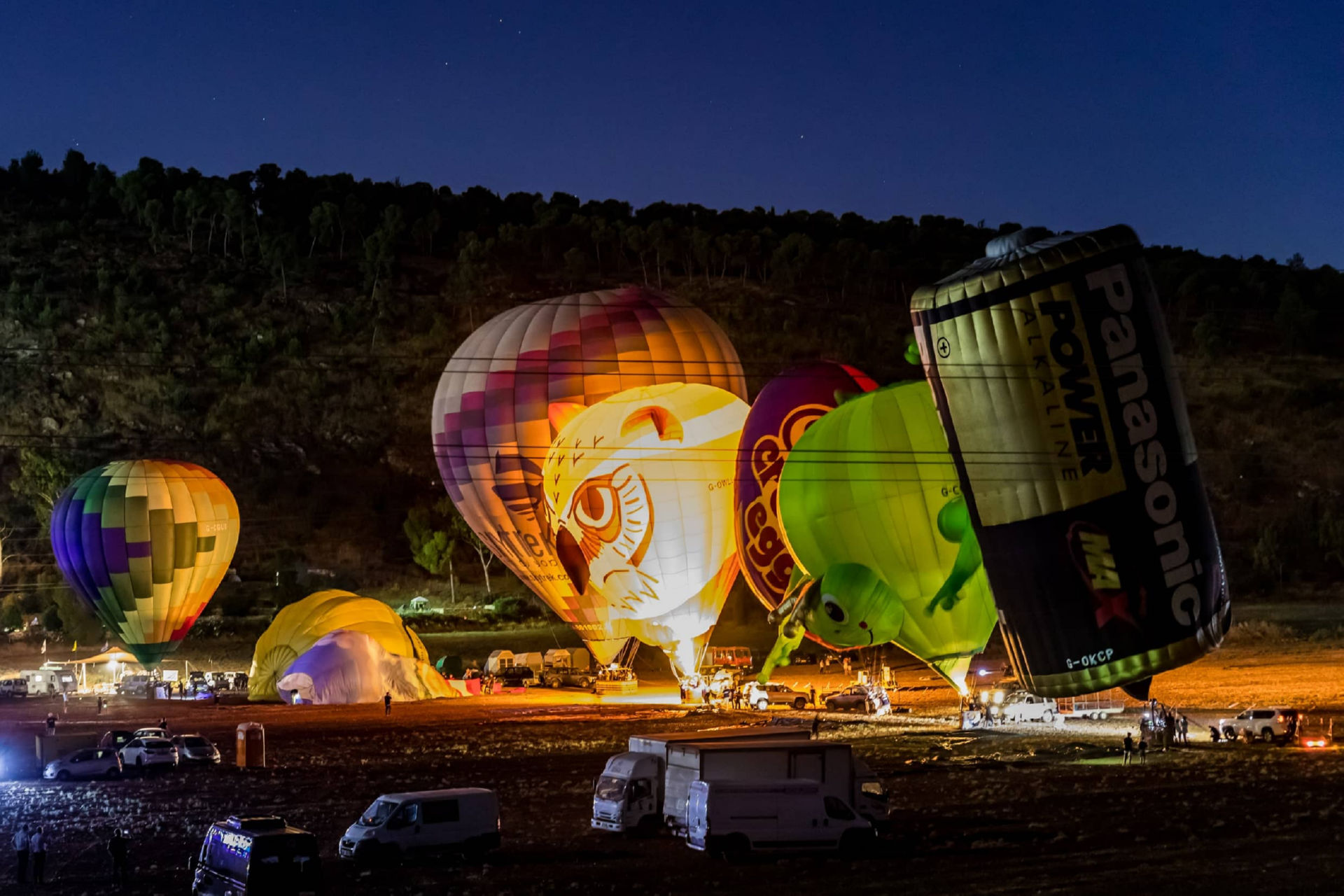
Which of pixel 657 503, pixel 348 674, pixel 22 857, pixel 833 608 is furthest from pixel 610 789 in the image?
pixel 348 674

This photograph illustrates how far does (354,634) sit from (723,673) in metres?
10.4

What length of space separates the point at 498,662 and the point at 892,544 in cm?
2481

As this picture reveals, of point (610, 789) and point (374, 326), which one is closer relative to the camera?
point (610, 789)

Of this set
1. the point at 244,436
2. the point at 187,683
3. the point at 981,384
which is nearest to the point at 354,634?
the point at 187,683

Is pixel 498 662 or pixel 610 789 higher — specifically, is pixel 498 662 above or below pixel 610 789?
below

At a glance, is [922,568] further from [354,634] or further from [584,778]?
[354,634]

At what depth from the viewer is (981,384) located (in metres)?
20.8

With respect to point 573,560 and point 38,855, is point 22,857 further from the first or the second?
point 573,560

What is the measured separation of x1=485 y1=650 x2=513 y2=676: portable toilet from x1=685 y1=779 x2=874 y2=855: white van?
32742mm

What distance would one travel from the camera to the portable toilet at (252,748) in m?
24.6

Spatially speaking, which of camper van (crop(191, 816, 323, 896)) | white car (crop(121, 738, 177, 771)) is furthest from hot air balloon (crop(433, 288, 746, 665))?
camper van (crop(191, 816, 323, 896))

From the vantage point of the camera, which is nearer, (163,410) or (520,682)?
(520,682)

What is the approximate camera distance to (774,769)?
16688 millimetres

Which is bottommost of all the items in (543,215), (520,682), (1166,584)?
(520,682)
